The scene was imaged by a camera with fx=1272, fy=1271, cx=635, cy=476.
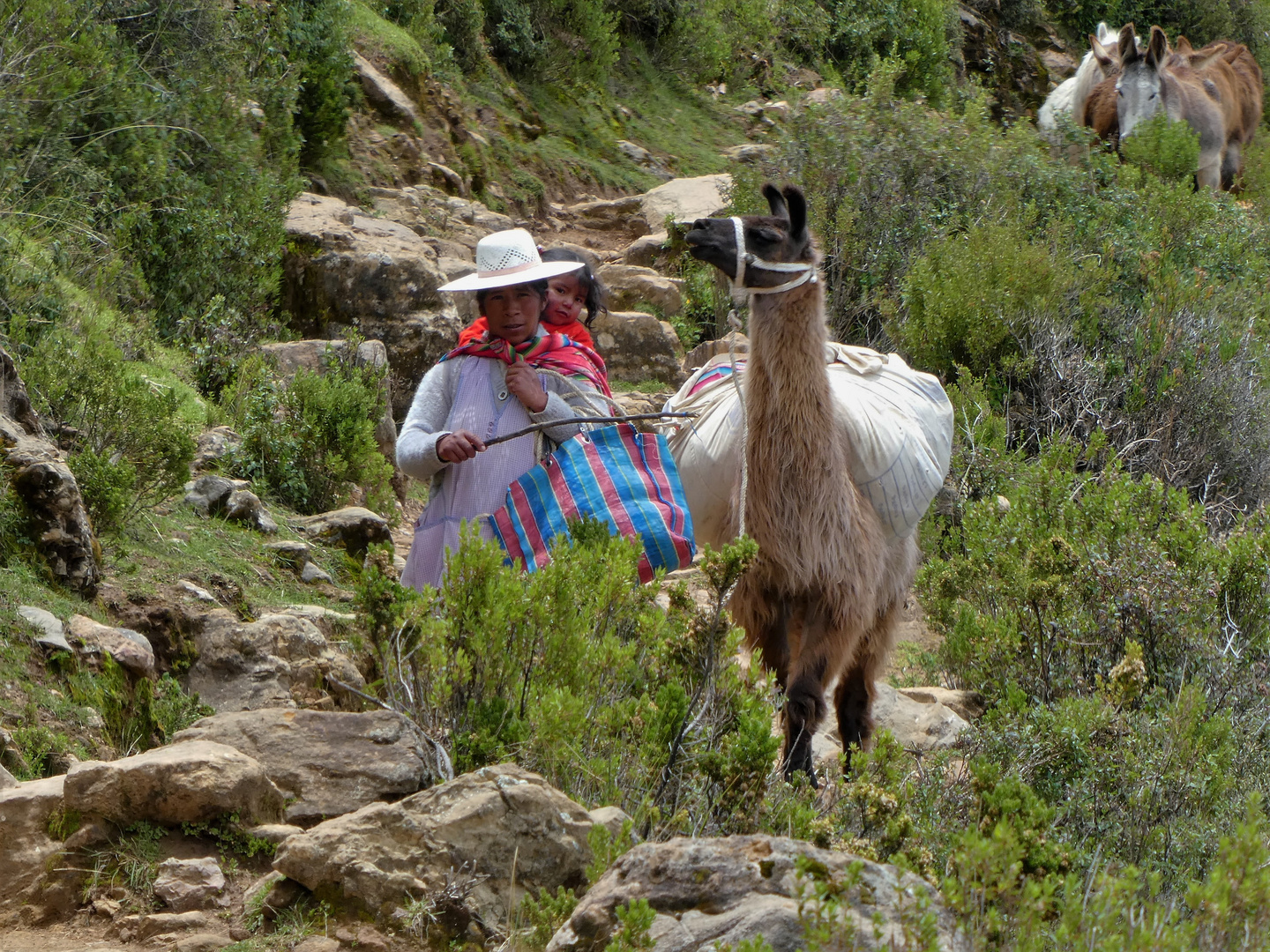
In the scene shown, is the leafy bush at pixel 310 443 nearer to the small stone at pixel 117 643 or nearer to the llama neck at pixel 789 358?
the small stone at pixel 117 643

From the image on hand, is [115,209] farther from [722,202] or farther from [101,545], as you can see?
[722,202]

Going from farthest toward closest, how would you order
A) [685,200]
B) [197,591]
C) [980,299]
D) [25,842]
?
[685,200], [980,299], [197,591], [25,842]

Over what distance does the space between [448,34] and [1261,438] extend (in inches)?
447

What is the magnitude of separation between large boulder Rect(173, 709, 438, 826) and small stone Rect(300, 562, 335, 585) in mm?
2590

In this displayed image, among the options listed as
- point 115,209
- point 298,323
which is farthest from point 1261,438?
point 115,209

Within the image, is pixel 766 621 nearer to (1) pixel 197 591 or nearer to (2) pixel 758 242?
(2) pixel 758 242

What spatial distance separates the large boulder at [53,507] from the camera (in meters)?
4.35

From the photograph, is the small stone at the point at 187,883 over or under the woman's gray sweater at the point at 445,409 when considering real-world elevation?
under

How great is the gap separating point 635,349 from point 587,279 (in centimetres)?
558

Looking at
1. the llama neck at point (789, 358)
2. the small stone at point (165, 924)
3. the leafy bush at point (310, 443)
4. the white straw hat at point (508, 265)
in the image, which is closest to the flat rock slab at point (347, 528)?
the leafy bush at point (310, 443)

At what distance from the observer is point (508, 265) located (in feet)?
13.2

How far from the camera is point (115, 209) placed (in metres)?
8.42

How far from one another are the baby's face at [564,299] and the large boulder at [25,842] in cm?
231

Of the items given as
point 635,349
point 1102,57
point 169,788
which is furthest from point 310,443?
point 1102,57
